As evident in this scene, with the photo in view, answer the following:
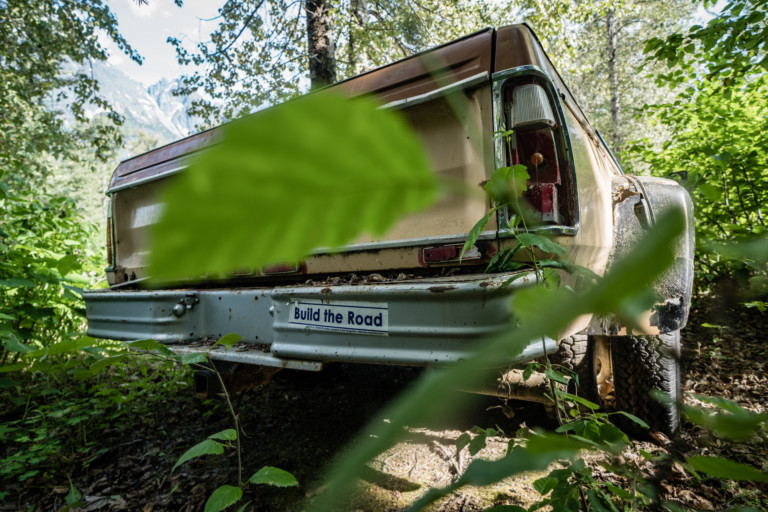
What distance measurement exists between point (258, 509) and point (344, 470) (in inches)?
77.5

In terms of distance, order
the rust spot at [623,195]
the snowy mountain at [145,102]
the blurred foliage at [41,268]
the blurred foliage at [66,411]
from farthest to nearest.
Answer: the snowy mountain at [145,102], the blurred foliage at [41,268], the rust spot at [623,195], the blurred foliage at [66,411]

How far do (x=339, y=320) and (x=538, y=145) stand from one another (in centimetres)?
109

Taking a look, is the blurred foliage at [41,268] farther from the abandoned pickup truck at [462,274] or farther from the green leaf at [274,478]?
the green leaf at [274,478]

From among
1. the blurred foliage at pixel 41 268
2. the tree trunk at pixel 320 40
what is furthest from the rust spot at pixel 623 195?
the tree trunk at pixel 320 40

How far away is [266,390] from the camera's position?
10.7 ft

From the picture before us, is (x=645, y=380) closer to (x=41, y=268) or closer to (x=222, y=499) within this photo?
(x=222, y=499)

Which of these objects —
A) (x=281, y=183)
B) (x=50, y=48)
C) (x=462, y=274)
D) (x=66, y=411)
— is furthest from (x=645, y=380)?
(x=50, y=48)

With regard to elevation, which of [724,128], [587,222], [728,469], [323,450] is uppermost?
[724,128]

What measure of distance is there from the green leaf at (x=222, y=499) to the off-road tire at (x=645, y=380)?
6.64ft

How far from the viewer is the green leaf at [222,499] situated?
1250 millimetres

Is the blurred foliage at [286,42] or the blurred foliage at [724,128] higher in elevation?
the blurred foliage at [286,42]

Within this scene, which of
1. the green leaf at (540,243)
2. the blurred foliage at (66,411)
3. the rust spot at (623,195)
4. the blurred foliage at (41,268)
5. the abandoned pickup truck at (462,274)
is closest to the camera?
the green leaf at (540,243)

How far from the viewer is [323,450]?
7.41 feet

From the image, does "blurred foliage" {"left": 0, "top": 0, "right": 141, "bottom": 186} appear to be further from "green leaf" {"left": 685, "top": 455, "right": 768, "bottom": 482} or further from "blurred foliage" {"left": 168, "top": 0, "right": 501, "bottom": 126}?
"green leaf" {"left": 685, "top": 455, "right": 768, "bottom": 482}
